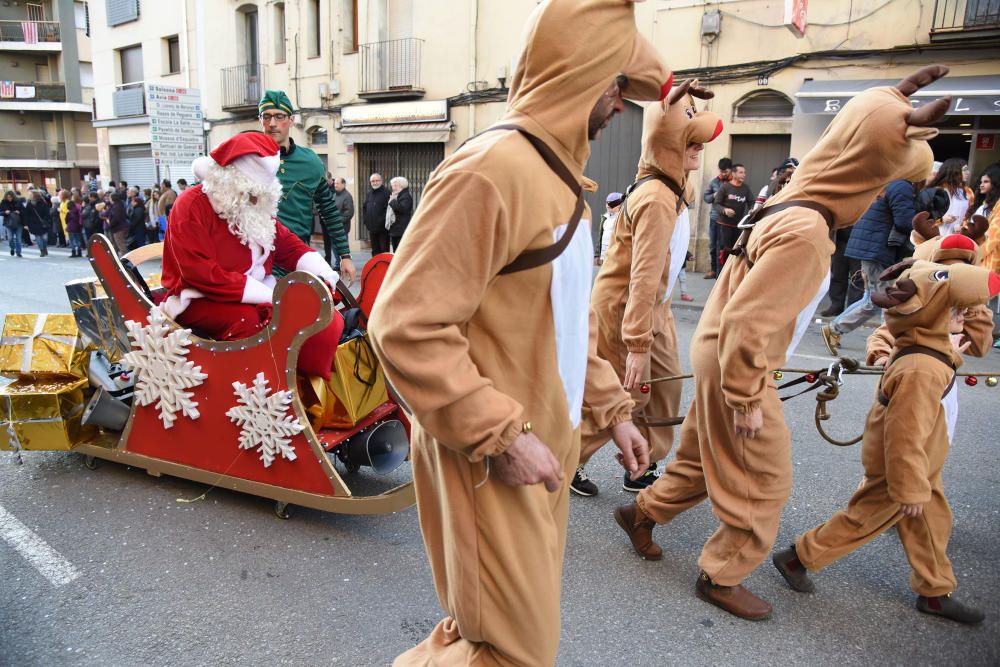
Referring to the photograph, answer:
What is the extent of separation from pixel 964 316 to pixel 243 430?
3.19 meters

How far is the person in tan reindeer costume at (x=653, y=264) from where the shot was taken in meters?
3.49

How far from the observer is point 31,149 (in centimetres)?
3759

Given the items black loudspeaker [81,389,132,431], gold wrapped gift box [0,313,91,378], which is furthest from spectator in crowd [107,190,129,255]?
black loudspeaker [81,389,132,431]

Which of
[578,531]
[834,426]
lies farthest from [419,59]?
[578,531]

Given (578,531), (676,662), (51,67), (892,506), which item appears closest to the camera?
(676,662)

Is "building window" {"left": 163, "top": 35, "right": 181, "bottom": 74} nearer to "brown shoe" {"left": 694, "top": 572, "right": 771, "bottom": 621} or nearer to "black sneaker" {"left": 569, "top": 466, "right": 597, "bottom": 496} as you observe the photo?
"black sneaker" {"left": 569, "top": 466, "right": 597, "bottom": 496}

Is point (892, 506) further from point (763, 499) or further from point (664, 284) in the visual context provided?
point (664, 284)

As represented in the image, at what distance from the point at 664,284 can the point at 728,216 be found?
8.12m

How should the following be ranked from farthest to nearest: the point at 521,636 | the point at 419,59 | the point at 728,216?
the point at 419,59 < the point at 728,216 < the point at 521,636

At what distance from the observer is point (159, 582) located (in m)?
3.04

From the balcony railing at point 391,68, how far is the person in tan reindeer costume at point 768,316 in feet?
52.3

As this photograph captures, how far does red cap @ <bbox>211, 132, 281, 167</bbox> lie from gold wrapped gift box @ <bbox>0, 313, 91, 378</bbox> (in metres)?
1.27

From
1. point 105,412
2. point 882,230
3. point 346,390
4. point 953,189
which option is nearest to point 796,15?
point 882,230

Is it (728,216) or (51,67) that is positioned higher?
(51,67)
